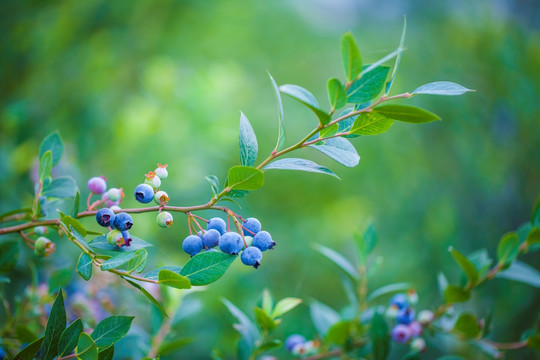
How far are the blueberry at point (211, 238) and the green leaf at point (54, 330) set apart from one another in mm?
241

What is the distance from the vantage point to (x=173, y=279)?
0.60 metres

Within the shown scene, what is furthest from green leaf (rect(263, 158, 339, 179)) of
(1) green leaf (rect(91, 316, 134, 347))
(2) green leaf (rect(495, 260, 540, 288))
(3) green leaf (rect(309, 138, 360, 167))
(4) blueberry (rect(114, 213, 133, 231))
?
(2) green leaf (rect(495, 260, 540, 288))

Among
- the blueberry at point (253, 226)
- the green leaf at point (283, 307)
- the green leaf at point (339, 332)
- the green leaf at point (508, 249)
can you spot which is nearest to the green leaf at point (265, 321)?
the green leaf at point (283, 307)

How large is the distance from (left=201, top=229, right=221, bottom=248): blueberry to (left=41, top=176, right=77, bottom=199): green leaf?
12.2 inches

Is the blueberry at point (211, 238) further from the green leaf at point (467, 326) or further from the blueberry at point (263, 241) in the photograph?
the green leaf at point (467, 326)

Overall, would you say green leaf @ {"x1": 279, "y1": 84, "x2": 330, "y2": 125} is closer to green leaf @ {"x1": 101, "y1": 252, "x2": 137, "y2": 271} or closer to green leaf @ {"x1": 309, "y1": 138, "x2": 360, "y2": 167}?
green leaf @ {"x1": 309, "y1": 138, "x2": 360, "y2": 167}

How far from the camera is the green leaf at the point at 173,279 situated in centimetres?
59

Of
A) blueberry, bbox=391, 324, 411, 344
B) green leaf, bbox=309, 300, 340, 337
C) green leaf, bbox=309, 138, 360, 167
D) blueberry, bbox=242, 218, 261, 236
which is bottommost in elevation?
green leaf, bbox=309, 300, 340, 337

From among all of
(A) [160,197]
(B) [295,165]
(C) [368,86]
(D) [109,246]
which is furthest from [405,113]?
(D) [109,246]

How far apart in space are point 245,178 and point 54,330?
1.27 ft

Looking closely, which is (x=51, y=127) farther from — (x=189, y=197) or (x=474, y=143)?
(x=474, y=143)

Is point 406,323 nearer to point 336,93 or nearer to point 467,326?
point 467,326

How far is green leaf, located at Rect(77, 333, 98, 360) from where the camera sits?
0.63 metres

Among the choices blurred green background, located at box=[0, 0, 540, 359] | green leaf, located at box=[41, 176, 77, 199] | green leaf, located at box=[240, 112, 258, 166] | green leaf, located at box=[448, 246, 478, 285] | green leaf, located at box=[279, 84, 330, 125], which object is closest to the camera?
green leaf, located at box=[279, 84, 330, 125]
